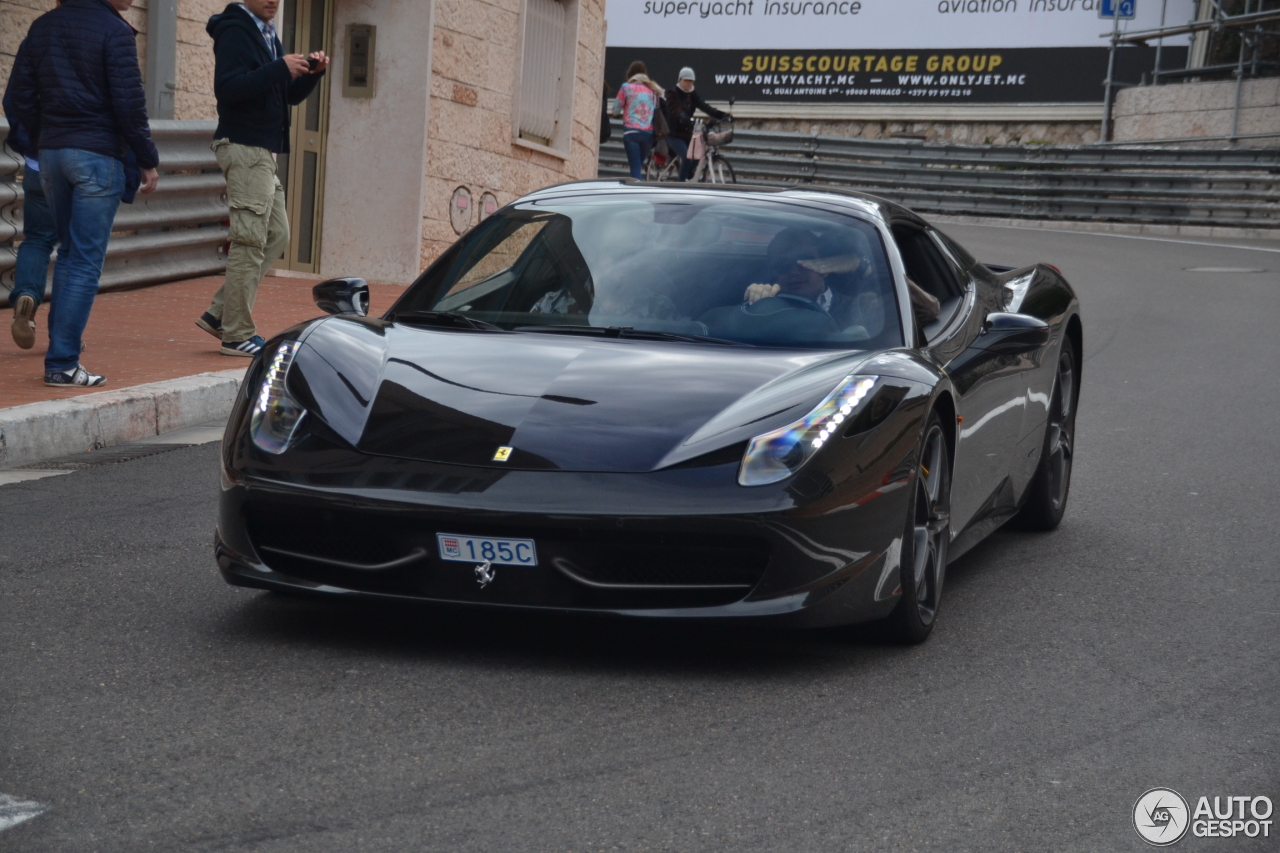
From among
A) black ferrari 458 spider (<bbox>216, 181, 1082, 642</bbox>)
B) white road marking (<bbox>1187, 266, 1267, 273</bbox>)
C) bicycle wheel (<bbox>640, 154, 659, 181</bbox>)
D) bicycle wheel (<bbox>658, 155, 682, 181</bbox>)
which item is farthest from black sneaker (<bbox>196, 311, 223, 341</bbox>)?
bicycle wheel (<bbox>658, 155, 682, 181</bbox>)

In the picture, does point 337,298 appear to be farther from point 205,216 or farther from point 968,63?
point 968,63

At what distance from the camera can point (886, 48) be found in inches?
1364

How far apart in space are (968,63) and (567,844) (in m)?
32.7

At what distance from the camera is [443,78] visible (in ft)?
47.5

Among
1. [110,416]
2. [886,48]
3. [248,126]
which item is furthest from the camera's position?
[886,48]

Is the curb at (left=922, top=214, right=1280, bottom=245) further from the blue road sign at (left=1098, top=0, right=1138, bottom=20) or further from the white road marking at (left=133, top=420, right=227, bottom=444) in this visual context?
the white road marking at (left=133, top=420, right=227, bottom=444)

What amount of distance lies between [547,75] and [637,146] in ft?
12.5

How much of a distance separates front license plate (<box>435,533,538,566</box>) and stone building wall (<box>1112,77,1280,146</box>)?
26056 mm

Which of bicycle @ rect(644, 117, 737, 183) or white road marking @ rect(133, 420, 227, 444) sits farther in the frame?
bicycle @ rect(644, 117, 737, 183)

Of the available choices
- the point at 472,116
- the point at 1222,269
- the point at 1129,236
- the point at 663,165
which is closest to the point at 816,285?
the point at 472,116

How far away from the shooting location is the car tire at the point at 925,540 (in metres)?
4.21

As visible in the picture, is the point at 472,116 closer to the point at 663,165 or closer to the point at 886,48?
the point at 663,165

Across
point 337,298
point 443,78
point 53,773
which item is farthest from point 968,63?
point 53,773

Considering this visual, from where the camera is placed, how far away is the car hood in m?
3.88
